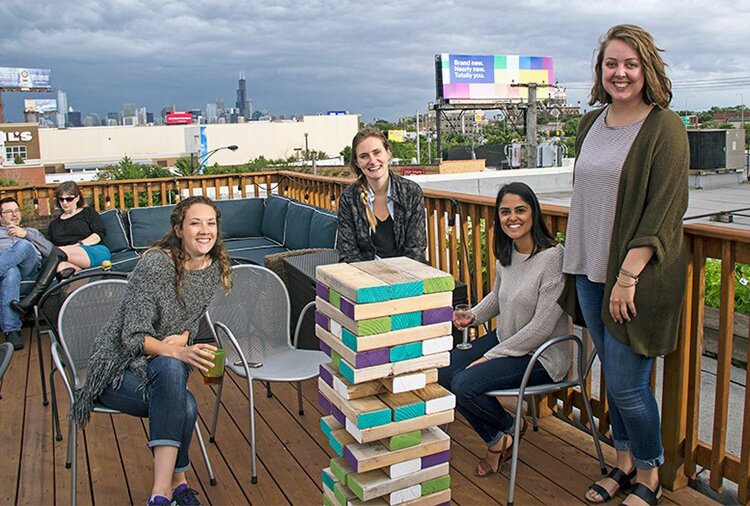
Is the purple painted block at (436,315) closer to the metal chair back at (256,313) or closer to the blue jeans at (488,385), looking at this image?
the blue jeans at (488,385)

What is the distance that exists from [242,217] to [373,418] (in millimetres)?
5102

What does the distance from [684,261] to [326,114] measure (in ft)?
330

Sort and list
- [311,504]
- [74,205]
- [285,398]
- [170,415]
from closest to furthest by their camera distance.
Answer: [170,415], [311,504], [285,398], [74,205]

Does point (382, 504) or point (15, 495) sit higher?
point (382, 504)

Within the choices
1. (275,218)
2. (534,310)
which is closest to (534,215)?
(534,310)

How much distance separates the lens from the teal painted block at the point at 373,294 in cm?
223

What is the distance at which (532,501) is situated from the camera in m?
2.84

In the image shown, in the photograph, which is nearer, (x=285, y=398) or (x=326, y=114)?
(x=285, y=398)

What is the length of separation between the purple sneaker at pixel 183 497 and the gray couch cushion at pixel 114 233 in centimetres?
424

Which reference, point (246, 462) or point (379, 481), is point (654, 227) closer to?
point (379, 481)

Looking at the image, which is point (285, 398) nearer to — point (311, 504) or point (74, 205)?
point (311, 504)

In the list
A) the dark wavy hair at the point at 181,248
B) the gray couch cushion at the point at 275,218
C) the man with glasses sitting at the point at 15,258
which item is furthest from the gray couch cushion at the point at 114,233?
the dark wavy hair at the point at 181,248

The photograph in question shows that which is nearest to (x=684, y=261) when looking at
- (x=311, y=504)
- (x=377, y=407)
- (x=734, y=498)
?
(x=734, y=498)

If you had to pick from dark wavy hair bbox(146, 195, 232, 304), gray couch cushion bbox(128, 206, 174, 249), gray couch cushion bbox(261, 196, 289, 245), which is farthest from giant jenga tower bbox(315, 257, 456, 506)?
gray couch cushion bbox(128, 206, 174, 249)
